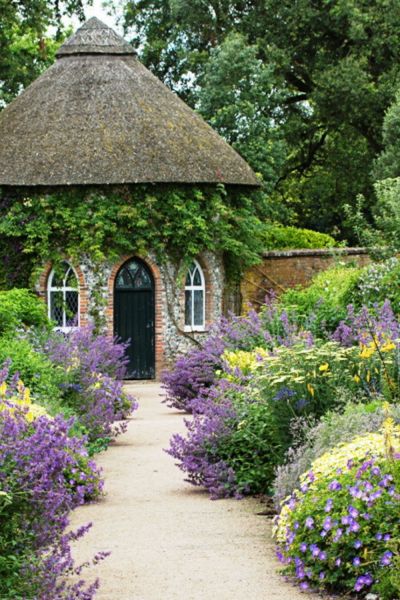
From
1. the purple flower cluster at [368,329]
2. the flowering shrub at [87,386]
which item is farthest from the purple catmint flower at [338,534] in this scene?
the flowering shrub at [87,386]

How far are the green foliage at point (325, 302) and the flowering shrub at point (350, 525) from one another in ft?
25.6

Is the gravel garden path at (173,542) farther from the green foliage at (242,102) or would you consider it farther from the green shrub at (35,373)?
the green foliage at (242,102)

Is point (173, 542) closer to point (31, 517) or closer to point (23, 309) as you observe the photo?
point (31, 517)

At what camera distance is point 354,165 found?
126 feet

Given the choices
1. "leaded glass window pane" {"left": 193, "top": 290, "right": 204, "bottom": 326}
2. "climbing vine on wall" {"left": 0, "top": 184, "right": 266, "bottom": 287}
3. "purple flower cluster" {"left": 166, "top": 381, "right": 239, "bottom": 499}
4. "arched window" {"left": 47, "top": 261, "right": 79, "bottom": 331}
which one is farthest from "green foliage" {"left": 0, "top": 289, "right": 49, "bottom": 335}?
"leaded glass window pane" {"left": 193, "top": 290, "right": 204, "bottom": 326}

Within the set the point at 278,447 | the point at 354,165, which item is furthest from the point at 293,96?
the point at 278,447

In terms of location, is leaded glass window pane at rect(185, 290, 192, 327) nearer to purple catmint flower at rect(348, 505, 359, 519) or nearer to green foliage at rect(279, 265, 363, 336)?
green foliage at rect(279, 265, 363, 336)

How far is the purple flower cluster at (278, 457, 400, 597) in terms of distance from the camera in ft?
25.8

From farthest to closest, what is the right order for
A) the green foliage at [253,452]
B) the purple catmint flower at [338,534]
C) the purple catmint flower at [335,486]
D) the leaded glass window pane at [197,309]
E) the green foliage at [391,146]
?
the green foliage at [391,146] → the leaded glass window pane at [197,309] → the green foliage at [253,452] → the purple catmint flower at [335,486] → the purple catmint flower at [338,534]

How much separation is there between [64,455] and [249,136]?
28.0 m

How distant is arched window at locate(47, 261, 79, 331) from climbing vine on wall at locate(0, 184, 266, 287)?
415mm

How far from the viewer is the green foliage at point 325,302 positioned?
18.2m

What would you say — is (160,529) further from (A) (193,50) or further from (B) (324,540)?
(A) (193,50)

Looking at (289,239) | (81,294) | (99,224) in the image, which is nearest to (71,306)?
(81,294)
